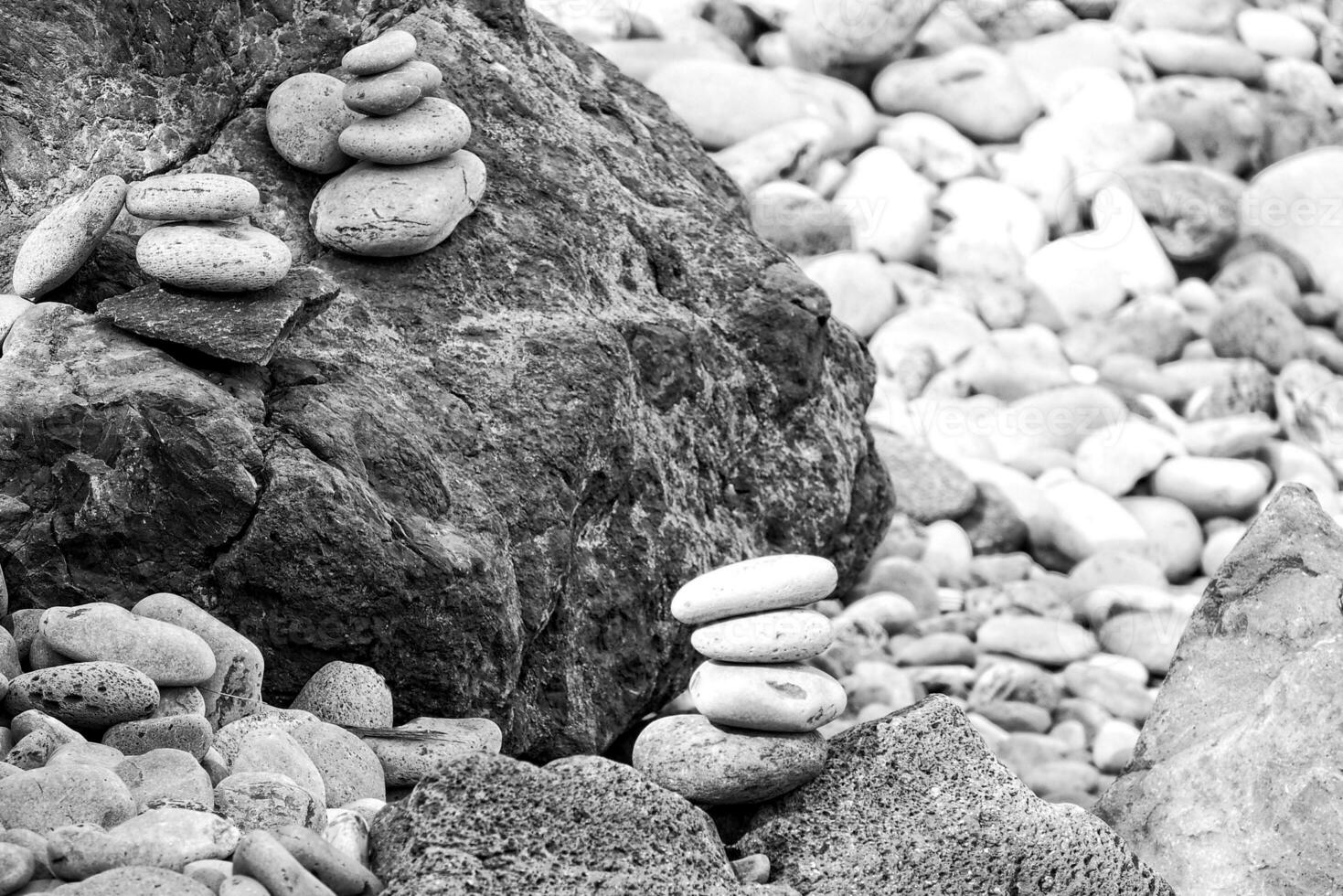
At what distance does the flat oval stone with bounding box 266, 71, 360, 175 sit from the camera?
5059 mm

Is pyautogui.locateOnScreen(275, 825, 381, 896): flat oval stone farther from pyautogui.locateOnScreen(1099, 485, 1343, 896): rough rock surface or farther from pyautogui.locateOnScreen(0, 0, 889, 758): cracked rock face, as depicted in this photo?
pyautogui.locateOnScreen(1099, 485, 1343, 896): rough rock surface

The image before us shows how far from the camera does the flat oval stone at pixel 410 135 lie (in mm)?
4887

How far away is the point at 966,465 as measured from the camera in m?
10.2

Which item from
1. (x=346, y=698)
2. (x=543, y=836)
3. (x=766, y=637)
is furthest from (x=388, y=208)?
(x=543, y=836)

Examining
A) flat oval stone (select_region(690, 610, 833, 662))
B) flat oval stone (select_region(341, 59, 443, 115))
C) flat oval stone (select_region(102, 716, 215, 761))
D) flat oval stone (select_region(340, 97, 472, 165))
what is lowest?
flat oval stone (select_region(690, 610, 833, 662))

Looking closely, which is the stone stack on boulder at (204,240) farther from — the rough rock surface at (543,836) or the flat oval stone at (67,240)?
the rough rock surface at (543,836)

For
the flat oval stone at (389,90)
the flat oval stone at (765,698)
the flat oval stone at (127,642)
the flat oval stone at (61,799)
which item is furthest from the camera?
the flat oval stone at (389,90)

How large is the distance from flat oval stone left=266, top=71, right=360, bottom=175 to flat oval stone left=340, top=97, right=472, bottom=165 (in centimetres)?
10

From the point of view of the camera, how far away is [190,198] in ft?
14.7

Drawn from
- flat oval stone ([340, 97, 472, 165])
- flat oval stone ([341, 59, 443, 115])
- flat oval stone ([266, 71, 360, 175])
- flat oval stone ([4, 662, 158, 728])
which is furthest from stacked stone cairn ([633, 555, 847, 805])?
flat oval stone ([266, 71, 360, 175])

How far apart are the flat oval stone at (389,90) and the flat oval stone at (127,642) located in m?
1.74

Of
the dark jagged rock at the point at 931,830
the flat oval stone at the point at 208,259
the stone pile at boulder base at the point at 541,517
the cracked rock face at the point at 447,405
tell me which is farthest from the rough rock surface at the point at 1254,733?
the flat oval stone at the point at 208,259

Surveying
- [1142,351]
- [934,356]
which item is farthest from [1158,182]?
[934,356]

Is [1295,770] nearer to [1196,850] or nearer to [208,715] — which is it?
[1196,850]
